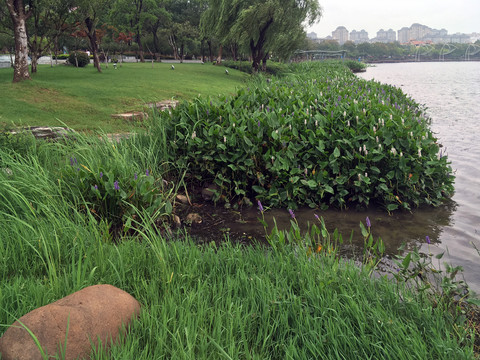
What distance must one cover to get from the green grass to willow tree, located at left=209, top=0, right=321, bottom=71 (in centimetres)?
2274

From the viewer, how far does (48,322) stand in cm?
200

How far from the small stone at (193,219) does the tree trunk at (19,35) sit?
12.2 meters

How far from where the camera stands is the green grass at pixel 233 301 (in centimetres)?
215

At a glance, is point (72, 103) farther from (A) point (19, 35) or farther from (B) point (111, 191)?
(B) point (111, 191)

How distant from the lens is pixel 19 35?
13.5 meters

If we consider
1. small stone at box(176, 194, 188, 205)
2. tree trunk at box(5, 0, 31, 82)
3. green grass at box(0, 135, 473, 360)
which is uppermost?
tree trunk at box(5, 0, 31, 82)

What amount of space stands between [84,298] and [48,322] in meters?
0.24

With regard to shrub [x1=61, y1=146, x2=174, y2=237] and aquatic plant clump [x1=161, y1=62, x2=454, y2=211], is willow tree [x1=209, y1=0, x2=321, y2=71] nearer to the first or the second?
aquatic plant clump [x1=161, y1=62, x2=454, y2=211]

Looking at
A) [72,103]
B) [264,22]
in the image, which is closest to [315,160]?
[72,103]

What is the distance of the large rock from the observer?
192 centimetres

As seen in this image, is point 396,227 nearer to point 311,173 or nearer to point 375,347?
point 311,173

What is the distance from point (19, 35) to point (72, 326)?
1454 cm

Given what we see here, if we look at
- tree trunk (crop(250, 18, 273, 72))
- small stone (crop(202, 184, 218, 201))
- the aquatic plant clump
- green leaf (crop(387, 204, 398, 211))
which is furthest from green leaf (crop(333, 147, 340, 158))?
tree trunk (crop(250, 18, 273, 72))

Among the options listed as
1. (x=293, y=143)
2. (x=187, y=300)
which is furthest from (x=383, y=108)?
(x=187, y=300)
